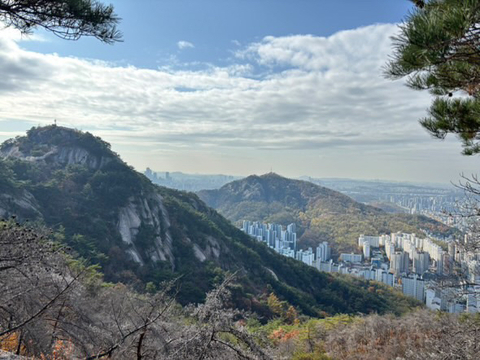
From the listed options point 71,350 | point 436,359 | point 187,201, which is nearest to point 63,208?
point 187,201

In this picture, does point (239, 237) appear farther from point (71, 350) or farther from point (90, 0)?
point (90, 0)

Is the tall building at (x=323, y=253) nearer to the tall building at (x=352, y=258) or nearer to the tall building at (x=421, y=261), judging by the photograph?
the tall building at (x=352, y=258)

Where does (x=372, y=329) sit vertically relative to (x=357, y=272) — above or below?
above

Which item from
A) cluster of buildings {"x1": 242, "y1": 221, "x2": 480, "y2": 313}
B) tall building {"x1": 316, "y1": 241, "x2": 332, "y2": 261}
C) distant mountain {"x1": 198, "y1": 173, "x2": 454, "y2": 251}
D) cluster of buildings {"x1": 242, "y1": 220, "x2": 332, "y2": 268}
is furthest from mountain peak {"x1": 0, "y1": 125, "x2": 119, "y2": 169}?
distant mountain {"x1": 198, "y1": 173, "x2": 454, "y2": 251}

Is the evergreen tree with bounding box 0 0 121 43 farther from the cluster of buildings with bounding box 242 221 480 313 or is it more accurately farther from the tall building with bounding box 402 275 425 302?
the tall building with bounding box 402 275 425 302

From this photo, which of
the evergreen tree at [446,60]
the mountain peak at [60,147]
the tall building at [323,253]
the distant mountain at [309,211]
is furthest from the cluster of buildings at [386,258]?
the mountain peak at [60,147]

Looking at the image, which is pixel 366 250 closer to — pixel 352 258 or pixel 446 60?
pixel 352 258
